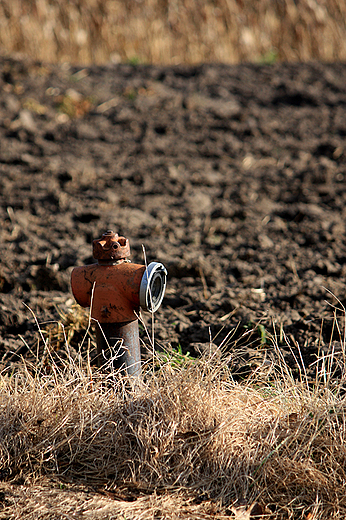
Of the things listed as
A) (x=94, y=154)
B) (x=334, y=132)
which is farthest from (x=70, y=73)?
(x=334, y=132)

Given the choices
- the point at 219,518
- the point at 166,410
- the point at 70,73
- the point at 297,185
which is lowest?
the point at 219,518

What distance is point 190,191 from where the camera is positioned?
14.5ft

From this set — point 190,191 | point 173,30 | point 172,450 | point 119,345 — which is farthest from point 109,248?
point 173,30

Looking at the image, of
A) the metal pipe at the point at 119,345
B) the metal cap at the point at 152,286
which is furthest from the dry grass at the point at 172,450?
the metal cap at the point at 152,286

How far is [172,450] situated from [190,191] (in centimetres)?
305

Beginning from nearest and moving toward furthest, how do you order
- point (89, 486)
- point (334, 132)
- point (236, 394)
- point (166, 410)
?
1. point (89, 486)
2. point (166, 410)
3. point (236, 394)
4. point (334, 132)

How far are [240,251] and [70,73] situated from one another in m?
4.04

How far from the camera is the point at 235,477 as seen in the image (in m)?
1.59

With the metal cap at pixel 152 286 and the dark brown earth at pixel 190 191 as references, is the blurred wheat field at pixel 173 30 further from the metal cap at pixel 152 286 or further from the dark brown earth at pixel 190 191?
the metal cap at pixel 152 286

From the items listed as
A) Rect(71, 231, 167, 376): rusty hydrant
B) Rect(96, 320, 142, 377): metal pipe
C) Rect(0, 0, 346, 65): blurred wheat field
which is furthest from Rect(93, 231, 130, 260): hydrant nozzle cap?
Rect(0, 0, 346, 65): blurred wheat field

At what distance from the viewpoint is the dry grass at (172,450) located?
4.99 feet

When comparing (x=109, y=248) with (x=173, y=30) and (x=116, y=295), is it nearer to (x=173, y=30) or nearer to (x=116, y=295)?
(x=116, y=295)

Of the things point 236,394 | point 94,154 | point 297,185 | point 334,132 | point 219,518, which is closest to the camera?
point 219,518

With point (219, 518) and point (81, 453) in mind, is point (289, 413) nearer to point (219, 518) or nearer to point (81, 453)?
point (219, 518)
